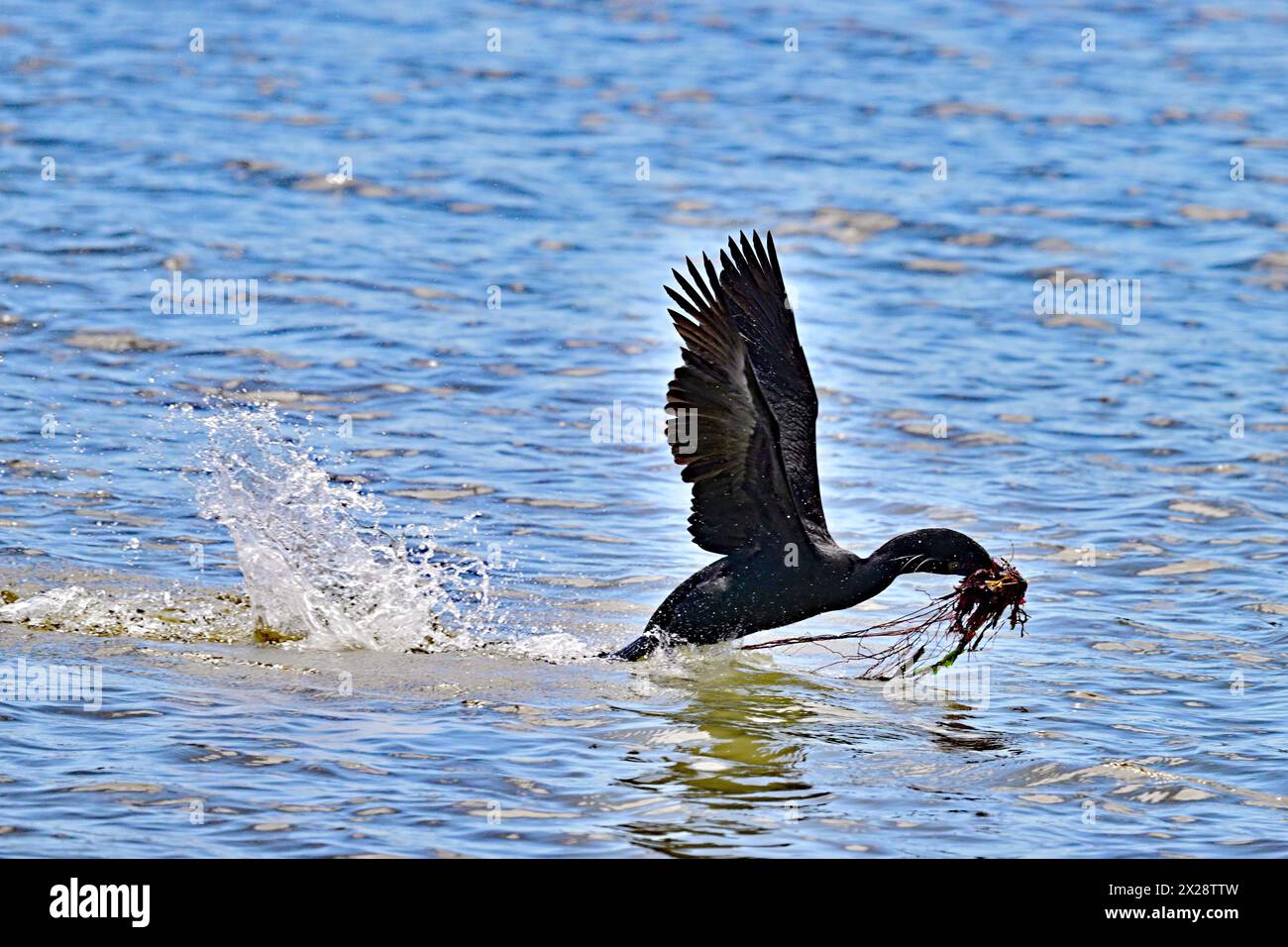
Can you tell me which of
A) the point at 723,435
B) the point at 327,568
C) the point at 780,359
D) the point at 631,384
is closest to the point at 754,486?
the point at 723,435

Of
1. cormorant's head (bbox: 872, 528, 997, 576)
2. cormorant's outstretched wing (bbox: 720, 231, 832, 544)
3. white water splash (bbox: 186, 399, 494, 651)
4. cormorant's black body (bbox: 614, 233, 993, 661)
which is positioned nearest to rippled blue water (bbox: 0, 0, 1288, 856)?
white water splash (bbox: 186, 399, 494, 651)

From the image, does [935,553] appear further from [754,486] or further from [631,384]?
[631,384]

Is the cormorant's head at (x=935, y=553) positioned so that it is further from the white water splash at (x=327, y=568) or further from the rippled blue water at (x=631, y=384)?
the white water splash at (x=327, y=568)

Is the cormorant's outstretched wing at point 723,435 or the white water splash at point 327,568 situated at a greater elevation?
the cormorant's outstretched wing at point 723,435

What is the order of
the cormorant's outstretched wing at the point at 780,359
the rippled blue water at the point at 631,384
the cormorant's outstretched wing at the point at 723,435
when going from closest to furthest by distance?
the rippled blue water at the point at 631,384
the cormorant's outstretched wing at the point at 723,435
the cormorant's outstretched wing at the point at 780,359

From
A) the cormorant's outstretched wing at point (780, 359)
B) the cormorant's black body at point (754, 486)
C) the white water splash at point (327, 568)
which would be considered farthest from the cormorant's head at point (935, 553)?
the white water splash at point (327, 568)

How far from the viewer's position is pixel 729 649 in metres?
7.99

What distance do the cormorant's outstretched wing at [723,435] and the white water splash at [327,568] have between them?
4.55ft

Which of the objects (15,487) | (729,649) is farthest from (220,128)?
(729,649)

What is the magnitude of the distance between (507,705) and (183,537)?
271 cm

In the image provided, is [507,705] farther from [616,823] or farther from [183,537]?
[183,537]

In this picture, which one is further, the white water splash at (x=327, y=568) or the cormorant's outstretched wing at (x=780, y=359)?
the white water splash at (x=327, y=568)

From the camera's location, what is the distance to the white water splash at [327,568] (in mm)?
8055

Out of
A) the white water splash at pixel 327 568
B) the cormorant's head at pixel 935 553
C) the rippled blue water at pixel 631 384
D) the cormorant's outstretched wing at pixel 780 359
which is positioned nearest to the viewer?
the rippled blue water at pixel 631 384
